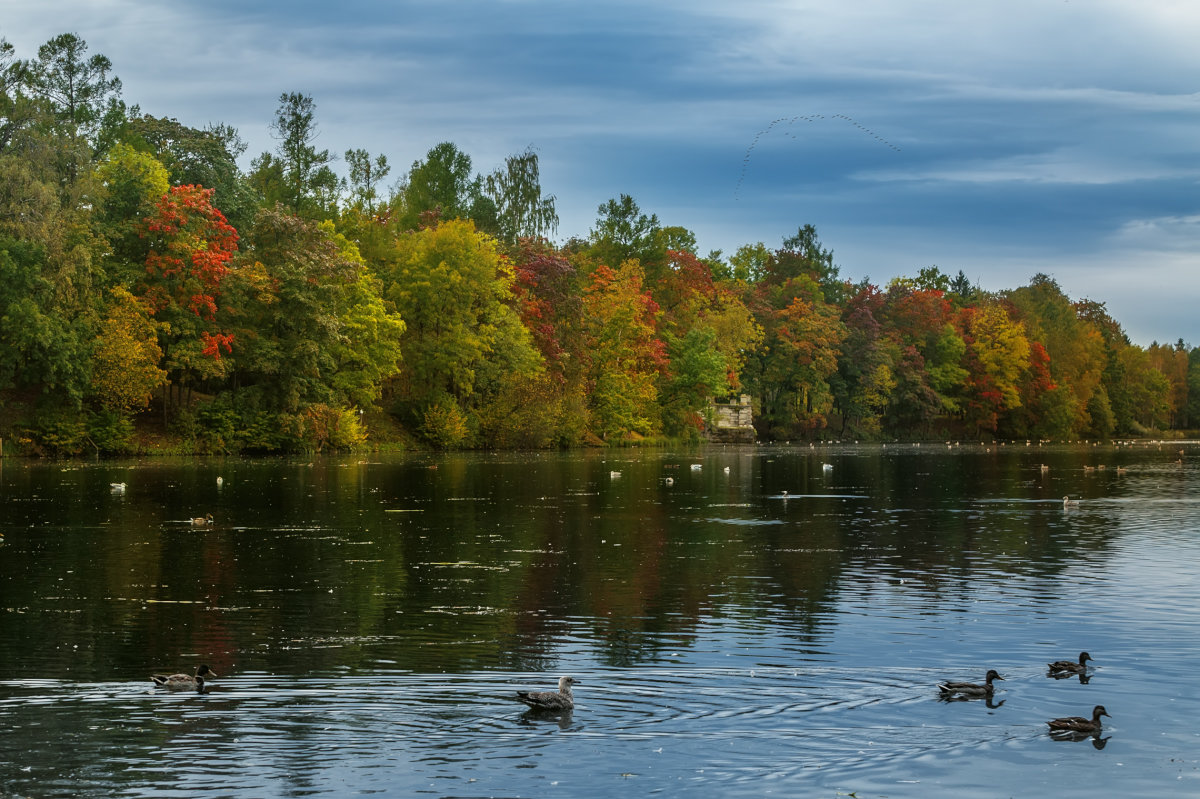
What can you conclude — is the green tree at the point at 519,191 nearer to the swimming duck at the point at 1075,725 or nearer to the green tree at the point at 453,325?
the green tree at the point at 453,325

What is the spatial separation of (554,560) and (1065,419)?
13561 centimetres

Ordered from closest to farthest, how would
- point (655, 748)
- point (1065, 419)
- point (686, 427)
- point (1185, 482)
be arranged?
point (655, 748) → point (1185, 482) → point (686, 427) → point (1065, 419)

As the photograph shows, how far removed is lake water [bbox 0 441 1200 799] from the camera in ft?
42.2

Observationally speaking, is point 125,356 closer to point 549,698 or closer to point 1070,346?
point 549,698

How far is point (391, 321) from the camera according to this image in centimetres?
8488

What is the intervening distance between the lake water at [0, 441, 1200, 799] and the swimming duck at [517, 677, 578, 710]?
0.18 meters

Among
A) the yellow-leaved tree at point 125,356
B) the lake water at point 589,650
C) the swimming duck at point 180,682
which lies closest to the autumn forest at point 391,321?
the yellow-leaved tree at point 125,356

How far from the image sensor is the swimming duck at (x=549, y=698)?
14.5m

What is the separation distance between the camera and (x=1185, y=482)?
6194cm

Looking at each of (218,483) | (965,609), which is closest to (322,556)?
(965,609)

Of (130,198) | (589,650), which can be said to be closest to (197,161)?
(130,198)

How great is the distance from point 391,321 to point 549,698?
7242 centimetres

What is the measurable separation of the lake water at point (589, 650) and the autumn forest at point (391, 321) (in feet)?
102

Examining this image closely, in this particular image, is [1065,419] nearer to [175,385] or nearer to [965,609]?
[175,385]
